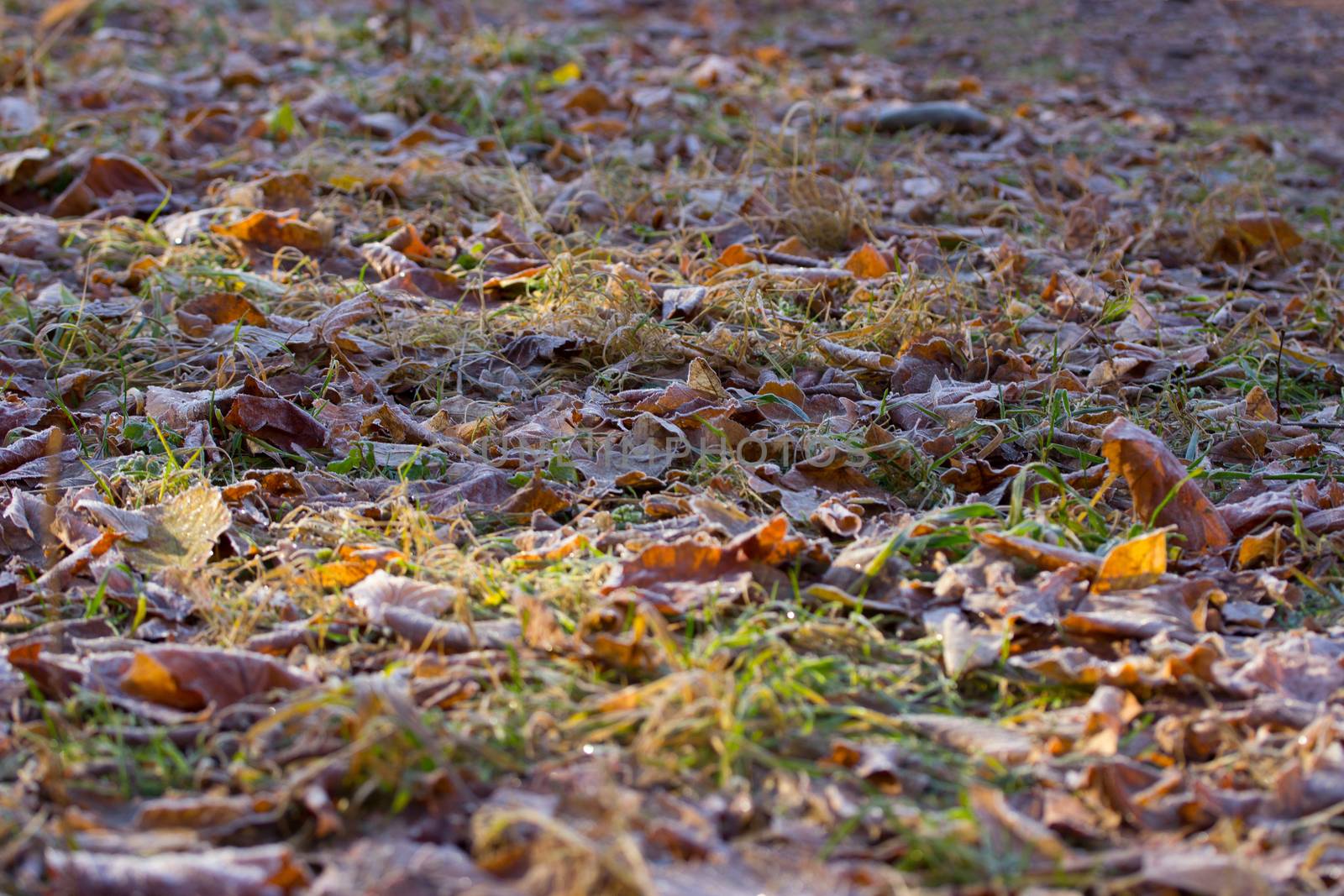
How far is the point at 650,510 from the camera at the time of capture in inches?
85.1

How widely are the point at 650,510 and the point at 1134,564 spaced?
76 cm

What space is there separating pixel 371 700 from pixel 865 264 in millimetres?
2084

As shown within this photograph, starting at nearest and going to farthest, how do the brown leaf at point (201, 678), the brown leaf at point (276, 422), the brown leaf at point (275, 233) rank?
the brown leaf at point (201, 678) → the brown leaf at point (276, 422) → the brown leaf at point (275, 233)

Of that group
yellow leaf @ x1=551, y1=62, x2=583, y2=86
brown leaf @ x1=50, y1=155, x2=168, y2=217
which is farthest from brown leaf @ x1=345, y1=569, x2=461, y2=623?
yellow leaf @ x1=551, y1=62, x2=583, y2=86

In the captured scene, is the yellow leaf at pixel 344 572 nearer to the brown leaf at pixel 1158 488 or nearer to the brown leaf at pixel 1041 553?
the brown leaf at pixel 1041 553

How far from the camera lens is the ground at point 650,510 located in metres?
1.47

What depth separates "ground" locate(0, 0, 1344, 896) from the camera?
4.83 ft

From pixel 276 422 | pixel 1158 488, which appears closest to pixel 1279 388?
pixel 1158 488

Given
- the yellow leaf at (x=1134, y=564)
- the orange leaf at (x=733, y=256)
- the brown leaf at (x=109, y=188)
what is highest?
the brown leaf at (x=109, y=188)

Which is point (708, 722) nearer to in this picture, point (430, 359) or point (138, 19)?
point (430, 359)

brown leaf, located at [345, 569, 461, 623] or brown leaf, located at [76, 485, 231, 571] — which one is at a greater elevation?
brown leaf, located at [76, 485, 231, 571]

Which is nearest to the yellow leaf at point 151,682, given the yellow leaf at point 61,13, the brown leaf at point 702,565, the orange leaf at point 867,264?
the brown leaf at point 702,565

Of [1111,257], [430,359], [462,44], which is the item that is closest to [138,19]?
[462,44]

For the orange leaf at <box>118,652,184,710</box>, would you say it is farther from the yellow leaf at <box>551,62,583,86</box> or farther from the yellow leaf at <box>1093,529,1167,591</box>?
the yellow leaf at <box>551,62,583,86</box>
